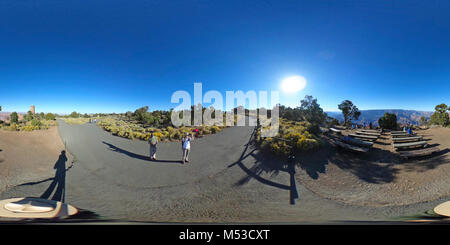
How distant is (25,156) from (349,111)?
2647 mm

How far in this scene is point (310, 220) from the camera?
0.67m

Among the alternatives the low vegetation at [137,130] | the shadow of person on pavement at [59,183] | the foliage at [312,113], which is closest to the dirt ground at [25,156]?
the shadow of person on pavement at [59,183]

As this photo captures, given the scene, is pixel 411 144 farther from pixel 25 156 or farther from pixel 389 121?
pixel 25 156

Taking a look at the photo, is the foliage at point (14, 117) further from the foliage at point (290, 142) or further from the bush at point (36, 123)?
the foliage at point (290, 142)

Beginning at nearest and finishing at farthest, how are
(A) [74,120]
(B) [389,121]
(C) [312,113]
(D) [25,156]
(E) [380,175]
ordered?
(E) [380,175]
(D) [25,156]
(B) [389,121]
(C) [312,113]
(A) [74,120]

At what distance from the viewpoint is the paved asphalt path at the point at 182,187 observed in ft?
2.42

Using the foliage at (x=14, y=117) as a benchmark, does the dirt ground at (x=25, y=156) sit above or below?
below

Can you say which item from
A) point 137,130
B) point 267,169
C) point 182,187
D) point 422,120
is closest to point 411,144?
point 422,120

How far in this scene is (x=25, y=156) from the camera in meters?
1.02

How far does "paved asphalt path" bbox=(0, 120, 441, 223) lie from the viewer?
0.74 meters

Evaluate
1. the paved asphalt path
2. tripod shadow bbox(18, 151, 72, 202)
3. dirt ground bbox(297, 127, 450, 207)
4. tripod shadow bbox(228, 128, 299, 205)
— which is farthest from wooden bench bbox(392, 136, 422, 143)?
tripod shadow bbox(18, 151, 72, 202)

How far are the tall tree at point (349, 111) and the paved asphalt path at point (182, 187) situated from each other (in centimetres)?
66

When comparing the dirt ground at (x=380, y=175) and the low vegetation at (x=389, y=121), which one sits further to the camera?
the low vegetation at (x=389, y=121)
